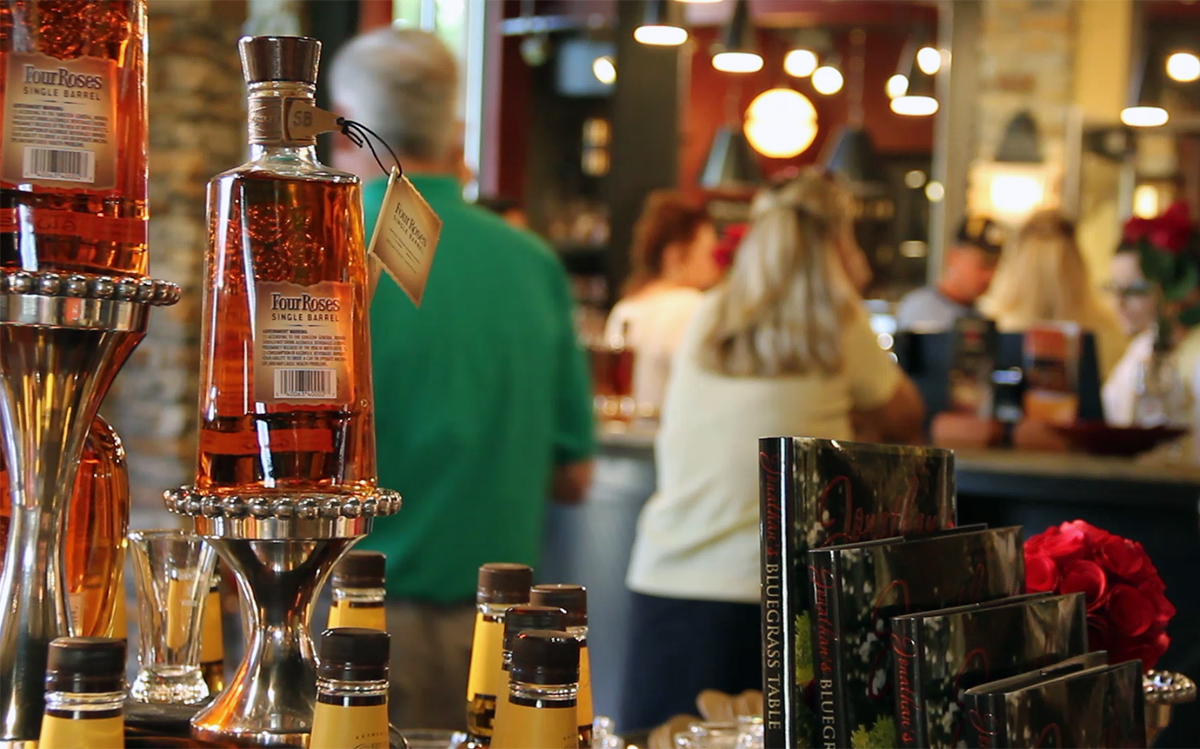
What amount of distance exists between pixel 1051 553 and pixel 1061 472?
2.27 m

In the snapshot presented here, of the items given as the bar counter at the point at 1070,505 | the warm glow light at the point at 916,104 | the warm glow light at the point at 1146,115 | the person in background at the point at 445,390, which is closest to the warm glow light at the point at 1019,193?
the warm glow light at the point at 1146,115

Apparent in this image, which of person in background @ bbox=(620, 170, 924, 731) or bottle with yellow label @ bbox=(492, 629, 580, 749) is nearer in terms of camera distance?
bottle with yellow label @ bbox=(492, 629, 580, 749)

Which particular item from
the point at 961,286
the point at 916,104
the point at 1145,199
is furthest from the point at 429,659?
the point at 1145,199

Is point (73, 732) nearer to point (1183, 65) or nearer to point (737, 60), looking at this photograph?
point (737, 60)

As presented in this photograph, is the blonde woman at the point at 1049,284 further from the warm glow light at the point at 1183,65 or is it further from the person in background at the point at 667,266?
the warm glow light at the point at 1183,65

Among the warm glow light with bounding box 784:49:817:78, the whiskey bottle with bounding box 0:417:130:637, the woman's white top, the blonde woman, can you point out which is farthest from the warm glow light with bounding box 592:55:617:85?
the whiskey bottle with bounding box 0:417:130:637

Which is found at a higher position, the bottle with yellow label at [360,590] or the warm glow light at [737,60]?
the warm glow light at [737,60]

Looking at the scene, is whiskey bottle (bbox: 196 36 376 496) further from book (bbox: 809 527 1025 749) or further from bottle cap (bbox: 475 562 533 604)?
book (bbox: 809 527 1025 749)

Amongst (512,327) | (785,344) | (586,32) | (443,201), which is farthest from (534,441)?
(586,32)

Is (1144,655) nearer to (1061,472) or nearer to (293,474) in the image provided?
(293,474)

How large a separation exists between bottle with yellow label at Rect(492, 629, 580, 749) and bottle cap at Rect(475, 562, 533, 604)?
0.19 meters

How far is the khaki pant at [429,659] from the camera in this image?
7.74ft

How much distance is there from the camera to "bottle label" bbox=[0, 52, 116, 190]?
907 mm

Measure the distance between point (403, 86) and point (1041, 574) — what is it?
1574mm
